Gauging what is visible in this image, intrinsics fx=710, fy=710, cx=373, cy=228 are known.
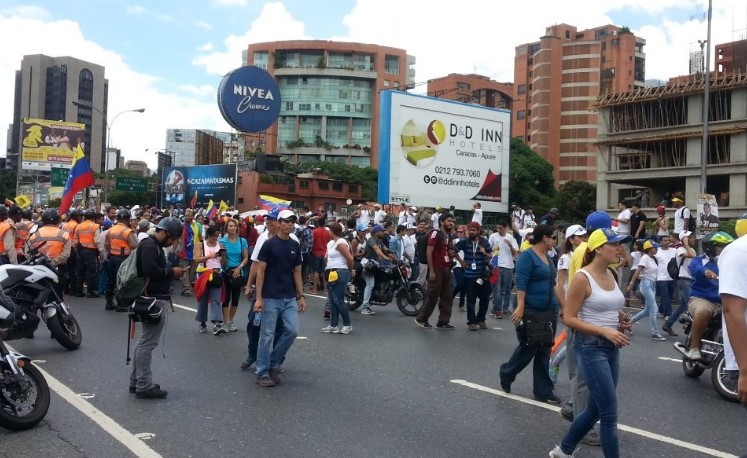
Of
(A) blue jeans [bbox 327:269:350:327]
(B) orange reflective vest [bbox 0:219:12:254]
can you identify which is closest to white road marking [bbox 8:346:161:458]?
(A) blue jeans [bbox 327:269:350:327]

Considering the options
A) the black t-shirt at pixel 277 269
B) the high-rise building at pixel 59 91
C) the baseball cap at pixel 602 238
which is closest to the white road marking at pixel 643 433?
the baseball cap at pixel 602 238

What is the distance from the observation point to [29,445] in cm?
523

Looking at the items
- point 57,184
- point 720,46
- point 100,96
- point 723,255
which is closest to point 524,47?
point 720,46

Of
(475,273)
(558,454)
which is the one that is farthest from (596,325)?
(475,273)

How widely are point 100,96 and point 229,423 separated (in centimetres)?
16797

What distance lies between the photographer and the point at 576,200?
228 ft

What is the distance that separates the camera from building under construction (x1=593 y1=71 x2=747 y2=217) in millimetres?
53875

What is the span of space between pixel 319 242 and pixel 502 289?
16.9 feet

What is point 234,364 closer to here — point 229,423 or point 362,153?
point 229,423

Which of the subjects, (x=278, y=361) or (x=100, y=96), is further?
(x=100, y=96)

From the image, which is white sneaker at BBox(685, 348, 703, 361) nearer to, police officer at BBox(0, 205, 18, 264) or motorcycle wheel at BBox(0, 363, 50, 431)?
motorcycle wheel at BBox(0, 363, 50, 431)

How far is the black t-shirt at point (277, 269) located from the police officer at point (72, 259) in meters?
8.52

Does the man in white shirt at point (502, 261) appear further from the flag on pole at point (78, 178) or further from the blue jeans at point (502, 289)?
the flag on pole at point (78, 178)

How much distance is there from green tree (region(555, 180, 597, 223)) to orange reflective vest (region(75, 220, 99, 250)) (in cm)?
5805
